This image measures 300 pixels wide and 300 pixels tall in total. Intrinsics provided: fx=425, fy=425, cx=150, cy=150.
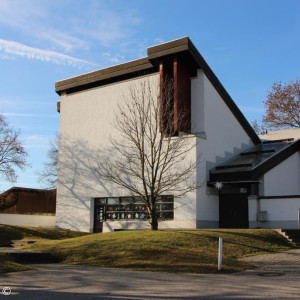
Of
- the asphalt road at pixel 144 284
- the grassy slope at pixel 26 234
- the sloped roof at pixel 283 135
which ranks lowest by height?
the asphalt road at pixel 144 284

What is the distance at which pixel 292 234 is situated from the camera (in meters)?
20.9

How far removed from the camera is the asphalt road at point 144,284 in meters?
9.18

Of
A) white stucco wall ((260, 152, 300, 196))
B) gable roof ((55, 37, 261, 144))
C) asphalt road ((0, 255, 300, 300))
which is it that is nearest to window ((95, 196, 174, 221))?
white stucco wall ((260, 152, 300, 196))

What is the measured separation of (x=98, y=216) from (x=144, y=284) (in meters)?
20.0

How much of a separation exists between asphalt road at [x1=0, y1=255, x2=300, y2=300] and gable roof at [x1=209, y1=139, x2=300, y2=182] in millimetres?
11917

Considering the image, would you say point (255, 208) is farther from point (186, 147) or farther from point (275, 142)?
point (275, 142)

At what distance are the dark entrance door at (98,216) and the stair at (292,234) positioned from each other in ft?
44.1

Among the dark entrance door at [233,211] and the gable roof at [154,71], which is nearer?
the dark entrance door at [233,211]

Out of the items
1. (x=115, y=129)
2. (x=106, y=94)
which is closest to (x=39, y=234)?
(x=115, y=129)

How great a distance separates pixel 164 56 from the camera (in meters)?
27.0

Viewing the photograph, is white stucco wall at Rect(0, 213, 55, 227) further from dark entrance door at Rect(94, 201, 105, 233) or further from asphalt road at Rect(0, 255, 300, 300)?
asphalt road at Rect(0, 255, 300, 300)

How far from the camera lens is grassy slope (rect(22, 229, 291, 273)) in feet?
47.8

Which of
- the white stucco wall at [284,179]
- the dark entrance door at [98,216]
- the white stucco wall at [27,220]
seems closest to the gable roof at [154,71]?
the white stucco wall at [284,179]

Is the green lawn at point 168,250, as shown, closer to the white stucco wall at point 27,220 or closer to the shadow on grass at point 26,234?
the shadow on grass at point 26,234
